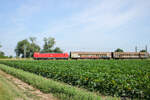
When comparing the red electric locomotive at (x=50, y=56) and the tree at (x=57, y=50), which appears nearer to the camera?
the red electric locomotive at (x=50, y=56)

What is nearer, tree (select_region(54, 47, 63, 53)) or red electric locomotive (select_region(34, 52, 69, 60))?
red electric locomotive (select_region(34, 52, 69, 60))

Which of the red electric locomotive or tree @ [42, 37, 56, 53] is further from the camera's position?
tree @ [42, 37, 56, 53]

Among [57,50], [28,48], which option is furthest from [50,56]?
[28,48]

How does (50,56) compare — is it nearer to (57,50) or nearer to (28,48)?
(57,50)

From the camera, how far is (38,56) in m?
43.2

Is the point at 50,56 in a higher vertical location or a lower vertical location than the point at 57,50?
lower

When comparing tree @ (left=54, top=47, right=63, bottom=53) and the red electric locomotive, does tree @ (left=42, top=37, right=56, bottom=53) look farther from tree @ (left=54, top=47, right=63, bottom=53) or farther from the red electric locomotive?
the red electric locomotive

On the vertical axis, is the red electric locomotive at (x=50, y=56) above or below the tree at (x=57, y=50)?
below

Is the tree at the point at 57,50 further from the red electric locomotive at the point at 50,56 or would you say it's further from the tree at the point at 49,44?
the red electric locomotive at the point at 50,56

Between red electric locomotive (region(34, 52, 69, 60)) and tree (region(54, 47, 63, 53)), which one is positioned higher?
tree (region(54, 47, 63, 53))

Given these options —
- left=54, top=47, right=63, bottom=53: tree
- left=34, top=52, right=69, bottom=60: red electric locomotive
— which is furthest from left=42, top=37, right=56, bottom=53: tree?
left=34, top=52, right=69, bottom=60: red electric locomotive

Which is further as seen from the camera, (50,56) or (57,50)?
(57,50)

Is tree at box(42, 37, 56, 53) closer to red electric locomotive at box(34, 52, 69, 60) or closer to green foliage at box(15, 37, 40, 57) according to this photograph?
green foliage at box(15, 37, 40, 57)

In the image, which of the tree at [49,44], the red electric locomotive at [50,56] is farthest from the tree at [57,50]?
the red electric locomotive at [50,56]
